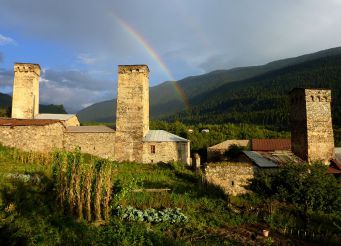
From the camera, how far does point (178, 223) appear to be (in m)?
12.9

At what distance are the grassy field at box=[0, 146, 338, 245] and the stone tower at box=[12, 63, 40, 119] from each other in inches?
711

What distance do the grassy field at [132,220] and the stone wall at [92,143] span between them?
39.4 ft

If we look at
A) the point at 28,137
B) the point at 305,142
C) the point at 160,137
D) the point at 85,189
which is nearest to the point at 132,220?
the point at 85,189

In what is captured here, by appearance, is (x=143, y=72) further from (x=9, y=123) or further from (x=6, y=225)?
(x=6, y=225)

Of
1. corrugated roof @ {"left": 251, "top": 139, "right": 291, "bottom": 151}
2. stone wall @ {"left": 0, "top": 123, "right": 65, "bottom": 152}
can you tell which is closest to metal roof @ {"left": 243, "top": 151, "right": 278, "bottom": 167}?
corrugated roof @ {"left": 251, "top": 139, "right": 291, "bottom": 151}

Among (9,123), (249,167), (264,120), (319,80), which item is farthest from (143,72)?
(319,80)

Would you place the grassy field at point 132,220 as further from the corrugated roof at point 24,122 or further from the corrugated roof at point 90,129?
the corrugated roof at point 90,129

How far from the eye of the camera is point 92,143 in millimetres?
30891

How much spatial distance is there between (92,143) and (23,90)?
1087 centimetres

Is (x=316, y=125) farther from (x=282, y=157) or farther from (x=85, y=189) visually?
(x=85, y=189)

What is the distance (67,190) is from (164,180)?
30.4 ft

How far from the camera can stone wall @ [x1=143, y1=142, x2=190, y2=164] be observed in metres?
30.9

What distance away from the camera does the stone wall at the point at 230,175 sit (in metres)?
20.1

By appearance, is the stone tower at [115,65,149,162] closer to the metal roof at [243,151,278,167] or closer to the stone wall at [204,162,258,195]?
the metal roof at [243,151,278,167]
